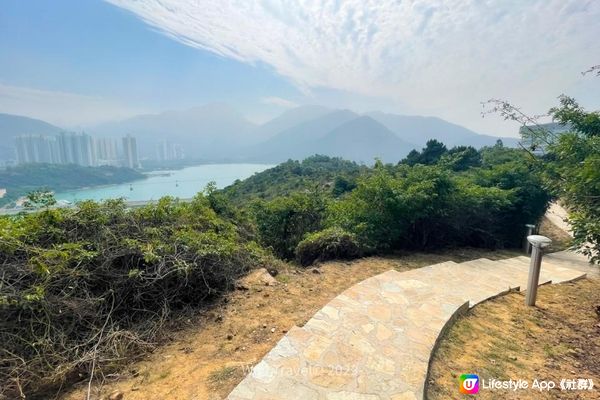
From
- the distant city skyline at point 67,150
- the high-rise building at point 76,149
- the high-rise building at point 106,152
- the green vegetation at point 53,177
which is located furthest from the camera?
the high-rise building at point 106,152

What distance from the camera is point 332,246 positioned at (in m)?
5.63

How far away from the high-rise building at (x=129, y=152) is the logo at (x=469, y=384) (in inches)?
6253

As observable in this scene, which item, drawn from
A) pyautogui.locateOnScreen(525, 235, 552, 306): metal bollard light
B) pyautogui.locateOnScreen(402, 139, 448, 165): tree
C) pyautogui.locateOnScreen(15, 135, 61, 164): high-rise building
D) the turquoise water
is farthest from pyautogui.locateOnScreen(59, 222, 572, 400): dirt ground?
pyautogui.locateOnScreen(15, 135, 61, 164): high-rise building

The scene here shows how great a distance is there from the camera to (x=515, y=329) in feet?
11.0

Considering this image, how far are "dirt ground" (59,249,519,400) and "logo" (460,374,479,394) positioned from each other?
1.53 metres

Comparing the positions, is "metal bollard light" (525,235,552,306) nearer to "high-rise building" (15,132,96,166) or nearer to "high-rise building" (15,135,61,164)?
"high-rise building" (15,132,96,166)

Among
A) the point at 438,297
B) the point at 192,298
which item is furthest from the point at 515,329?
the point at 192,298

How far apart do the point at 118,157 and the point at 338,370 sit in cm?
16922

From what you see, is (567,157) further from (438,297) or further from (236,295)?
(236,295)

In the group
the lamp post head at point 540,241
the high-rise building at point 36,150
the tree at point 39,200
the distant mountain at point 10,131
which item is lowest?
the lamp post head at point 540,241

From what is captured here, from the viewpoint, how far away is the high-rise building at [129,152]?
136825 millimetres

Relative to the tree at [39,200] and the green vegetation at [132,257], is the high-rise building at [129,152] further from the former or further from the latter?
the tree at [39,200]

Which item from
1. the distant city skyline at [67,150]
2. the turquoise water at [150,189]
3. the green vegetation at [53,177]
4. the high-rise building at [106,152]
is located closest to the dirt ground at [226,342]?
the turquoise water at [150,189]

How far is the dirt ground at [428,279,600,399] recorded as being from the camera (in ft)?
8.00
